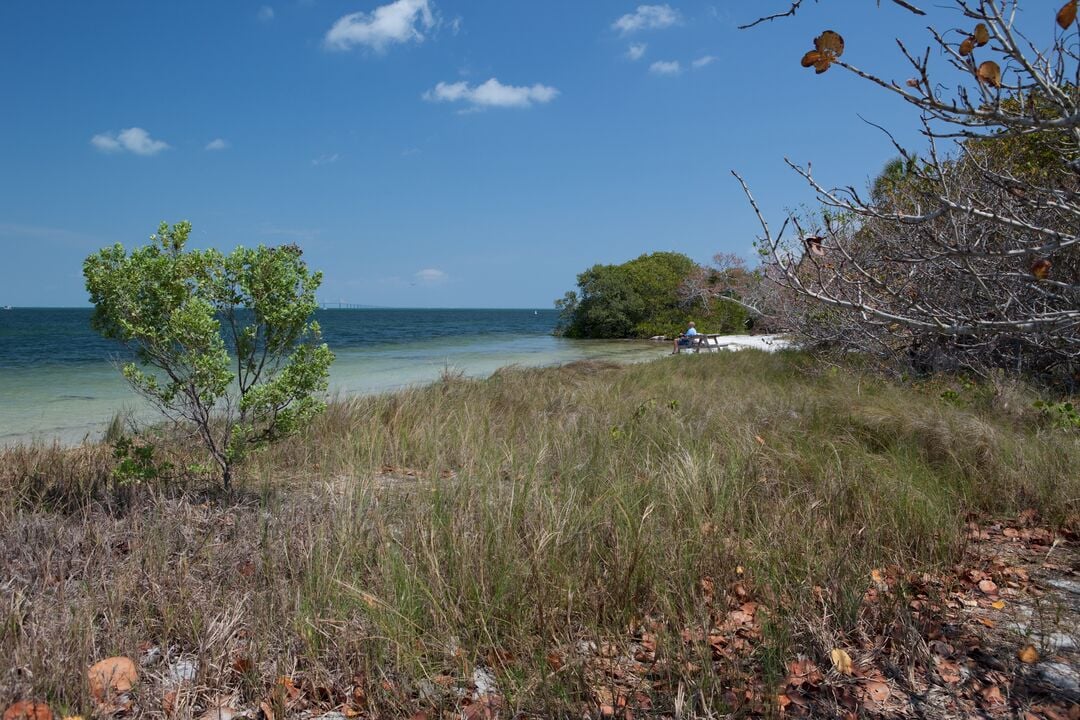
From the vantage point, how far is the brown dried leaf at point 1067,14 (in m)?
1.81

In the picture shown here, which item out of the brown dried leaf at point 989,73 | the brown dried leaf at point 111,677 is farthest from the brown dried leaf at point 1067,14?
the brown dried leaf at point 111,677

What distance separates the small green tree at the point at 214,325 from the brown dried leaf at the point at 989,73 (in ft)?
13.7

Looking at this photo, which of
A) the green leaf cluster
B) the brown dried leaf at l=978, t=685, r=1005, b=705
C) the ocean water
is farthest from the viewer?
the green leaf cluster

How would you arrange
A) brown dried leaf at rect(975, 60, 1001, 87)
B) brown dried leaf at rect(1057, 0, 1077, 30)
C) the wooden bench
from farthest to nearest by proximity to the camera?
the wooden bench, brown dried leaf at rect(975, 60, 1001, 87), brown dried leaf at rect(1057, 0, 1077, 30)

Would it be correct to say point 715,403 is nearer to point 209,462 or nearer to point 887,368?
point 887,368

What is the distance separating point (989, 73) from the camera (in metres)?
2.08

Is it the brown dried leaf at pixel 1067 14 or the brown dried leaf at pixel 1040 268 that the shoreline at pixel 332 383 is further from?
the brown dried leaf at pixel 1067 14

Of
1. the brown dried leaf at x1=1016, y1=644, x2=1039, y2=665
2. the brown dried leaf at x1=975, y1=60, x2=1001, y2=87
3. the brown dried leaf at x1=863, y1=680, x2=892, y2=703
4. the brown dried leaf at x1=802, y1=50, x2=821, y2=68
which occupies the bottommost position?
the brown dried leaf at x1=863, y1=680, x2=892, y2=703

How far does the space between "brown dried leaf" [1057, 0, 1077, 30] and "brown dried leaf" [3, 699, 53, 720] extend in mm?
3859

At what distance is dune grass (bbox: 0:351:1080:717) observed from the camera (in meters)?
2.68

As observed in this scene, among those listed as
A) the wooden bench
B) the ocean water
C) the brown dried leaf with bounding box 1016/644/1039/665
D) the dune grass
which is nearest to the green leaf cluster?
the ocean water

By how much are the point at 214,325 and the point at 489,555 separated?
253 centimetres

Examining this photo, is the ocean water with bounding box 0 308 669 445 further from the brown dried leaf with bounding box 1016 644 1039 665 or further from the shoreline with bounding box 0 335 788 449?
the brown dried leaf with bounding box 1016 644 1039 665

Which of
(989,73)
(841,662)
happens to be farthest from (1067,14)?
(841,662)
